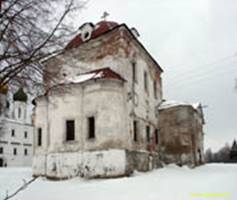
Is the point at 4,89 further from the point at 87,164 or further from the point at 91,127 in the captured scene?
the point at 91,127

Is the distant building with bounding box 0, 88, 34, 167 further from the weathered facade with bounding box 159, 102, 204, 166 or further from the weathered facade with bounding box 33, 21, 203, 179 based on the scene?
the weathered facade with bounding box 33, 21, 203, 179

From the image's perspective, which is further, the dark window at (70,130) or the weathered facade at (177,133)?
the weathered facade at (177,133)

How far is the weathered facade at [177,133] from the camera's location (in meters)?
30.7

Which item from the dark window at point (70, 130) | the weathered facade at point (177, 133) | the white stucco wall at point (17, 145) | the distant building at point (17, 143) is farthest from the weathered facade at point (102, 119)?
the white stucco wall at point (17, 145)

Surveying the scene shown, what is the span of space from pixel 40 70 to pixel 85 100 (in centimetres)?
1521

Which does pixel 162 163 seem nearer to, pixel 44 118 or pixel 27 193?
pixel 44 118

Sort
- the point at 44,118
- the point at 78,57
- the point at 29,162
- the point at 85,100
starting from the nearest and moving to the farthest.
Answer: the point at 78,57
the point at 85,100
the point at 44,118
the point at 29,162

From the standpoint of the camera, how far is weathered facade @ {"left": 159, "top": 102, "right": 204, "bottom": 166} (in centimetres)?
3070

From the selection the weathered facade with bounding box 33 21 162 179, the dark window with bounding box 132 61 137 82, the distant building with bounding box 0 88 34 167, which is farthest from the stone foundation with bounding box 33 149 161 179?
the distant building with bounding box 0 88 34 167

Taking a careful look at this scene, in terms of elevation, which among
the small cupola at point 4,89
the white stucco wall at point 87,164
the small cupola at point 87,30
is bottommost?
the white stucco wall at point 87,164

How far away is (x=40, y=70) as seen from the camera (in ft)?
28.8

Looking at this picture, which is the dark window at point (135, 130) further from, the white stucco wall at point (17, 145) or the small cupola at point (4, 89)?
the white stucco wall at point (17, 145)

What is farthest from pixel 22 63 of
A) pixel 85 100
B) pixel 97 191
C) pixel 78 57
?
pixel 85 100

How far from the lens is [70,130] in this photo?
24406 millimetres
